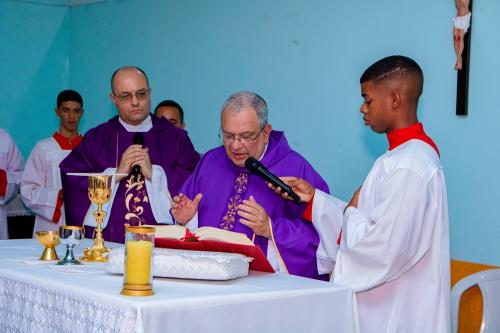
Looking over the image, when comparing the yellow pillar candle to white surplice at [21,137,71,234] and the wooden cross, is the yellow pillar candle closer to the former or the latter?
the wooden cross

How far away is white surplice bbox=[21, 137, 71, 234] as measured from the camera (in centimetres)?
762

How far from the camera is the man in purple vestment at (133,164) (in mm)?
5344

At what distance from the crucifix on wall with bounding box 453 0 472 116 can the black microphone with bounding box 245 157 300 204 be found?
5.27 ft

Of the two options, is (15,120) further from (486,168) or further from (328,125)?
(486,168)

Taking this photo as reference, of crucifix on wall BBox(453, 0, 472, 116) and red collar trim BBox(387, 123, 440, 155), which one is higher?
crucifix on wall BBox(453, 0, 472, 116)

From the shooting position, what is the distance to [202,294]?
117 inches

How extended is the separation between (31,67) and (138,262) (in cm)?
686

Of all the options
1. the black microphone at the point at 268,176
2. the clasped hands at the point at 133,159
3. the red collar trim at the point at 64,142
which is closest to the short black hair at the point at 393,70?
the black microphone at the point at 268,176

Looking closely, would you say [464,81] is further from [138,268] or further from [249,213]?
[138,268]

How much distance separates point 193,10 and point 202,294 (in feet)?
16.9

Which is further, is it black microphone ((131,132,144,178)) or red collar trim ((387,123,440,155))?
black microphone ((131,132,144,178))

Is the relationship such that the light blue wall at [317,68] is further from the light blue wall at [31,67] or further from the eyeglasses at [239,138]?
the eyeglasses at [239,138]

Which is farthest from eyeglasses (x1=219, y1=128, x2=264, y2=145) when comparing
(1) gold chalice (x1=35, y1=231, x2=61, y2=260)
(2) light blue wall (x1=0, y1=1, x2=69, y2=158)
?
(2) light blue wall (x1=0, y1=1, x2=69, y2=158)

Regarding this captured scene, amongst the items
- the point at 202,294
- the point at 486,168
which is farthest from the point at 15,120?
the point at 202,294
